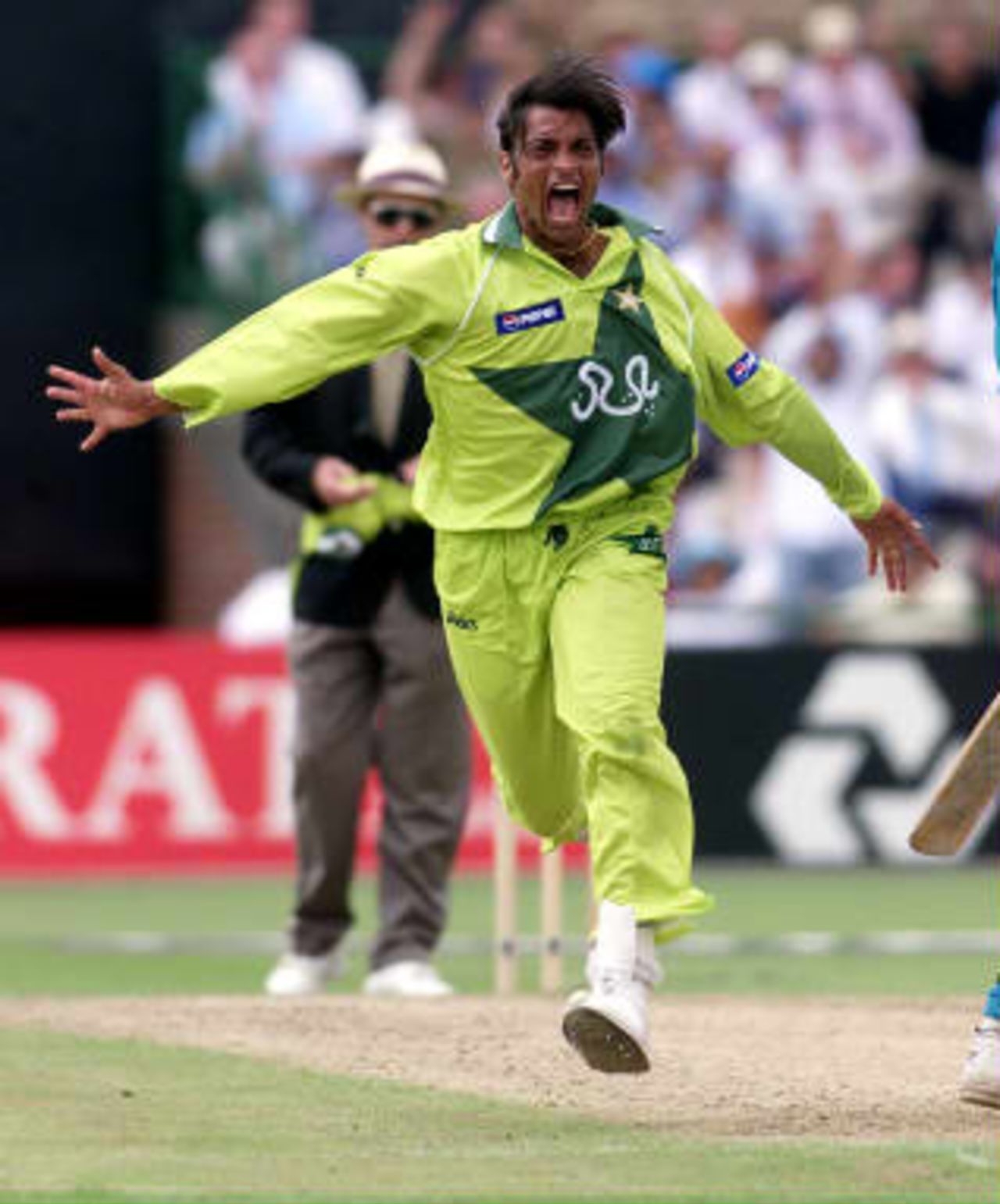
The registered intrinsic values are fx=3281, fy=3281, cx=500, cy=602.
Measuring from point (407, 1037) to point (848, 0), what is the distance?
12.7 m

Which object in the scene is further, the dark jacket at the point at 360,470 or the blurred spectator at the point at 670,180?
the blurred spectator at the point at 670,180

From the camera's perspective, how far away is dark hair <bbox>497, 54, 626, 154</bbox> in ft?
25.3

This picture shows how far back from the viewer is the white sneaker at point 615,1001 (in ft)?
24.1

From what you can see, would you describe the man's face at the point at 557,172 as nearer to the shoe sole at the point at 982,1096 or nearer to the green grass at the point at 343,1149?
the green grass at the point at 343,1149

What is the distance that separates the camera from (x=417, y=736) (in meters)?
11.0

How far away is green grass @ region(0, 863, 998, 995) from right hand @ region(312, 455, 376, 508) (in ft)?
6.41

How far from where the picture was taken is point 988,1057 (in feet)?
24.2

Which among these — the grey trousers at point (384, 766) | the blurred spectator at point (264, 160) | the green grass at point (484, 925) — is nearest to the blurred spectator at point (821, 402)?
the green grass at point (484, 925)

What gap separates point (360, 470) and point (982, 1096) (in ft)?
14.0

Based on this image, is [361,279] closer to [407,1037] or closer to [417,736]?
[407,1037]

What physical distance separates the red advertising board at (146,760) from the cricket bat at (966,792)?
870 cm

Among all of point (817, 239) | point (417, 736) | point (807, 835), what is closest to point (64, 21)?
point (817, 239)

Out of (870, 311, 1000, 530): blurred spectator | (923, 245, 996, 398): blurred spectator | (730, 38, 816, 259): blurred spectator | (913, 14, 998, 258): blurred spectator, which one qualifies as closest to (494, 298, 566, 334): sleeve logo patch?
(870, 311, 1000, 530): blurred spectator

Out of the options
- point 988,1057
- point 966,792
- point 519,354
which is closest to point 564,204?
point 519,354
